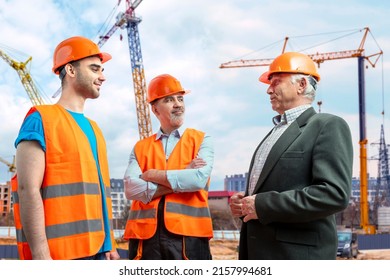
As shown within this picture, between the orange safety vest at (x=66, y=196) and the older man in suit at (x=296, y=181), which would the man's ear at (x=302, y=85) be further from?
the orange safety vest at (x=66, y=196)

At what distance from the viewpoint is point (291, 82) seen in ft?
11.5

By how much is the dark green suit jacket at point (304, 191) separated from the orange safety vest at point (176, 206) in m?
0.67

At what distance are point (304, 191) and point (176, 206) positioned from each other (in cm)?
116

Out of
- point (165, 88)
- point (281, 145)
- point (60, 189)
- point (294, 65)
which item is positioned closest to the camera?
point (60, 189)

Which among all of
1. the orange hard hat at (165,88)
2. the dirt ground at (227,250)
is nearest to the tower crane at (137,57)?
the dirt ground at (227,250)

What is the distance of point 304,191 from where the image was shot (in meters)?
3.07

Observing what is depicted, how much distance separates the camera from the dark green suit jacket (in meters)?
3.06

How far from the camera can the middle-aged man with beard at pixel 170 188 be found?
3904 millimetres

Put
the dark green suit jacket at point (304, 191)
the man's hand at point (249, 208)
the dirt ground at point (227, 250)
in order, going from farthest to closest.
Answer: the dirt ground at point (227, 250)
the man's hand at point (249, 208)
the dark green suit jacket at point (304, 191)

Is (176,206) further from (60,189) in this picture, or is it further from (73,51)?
(73,51)

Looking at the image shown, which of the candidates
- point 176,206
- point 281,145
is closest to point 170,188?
point 176,206

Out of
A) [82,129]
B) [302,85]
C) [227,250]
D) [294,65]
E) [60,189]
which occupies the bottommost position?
[227,250]

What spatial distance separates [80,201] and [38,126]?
0.45 metres

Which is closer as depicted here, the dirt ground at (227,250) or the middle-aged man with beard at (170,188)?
the middle-aged man with beard at (170,188)
